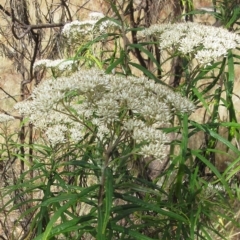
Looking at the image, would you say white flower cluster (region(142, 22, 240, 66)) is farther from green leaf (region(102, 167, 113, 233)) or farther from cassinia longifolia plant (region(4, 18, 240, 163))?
green leaf (region(102, 167, 113, 233))

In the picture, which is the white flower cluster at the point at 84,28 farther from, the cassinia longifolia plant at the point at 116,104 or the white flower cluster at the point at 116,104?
the white flower cluster at the point at 116,104

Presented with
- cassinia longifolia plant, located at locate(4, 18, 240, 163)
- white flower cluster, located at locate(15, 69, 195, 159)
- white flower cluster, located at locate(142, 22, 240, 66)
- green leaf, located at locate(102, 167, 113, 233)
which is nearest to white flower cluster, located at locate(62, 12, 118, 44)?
white flower cluster, located at locate(142, 22, 240, 66)

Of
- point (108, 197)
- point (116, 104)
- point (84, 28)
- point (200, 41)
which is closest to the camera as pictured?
point (108, 197)

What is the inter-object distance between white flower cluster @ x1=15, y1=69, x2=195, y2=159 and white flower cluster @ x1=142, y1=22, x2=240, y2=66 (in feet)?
0.97

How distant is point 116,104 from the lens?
1930 mm

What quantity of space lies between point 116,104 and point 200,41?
0.66 meters

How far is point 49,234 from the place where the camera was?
195 cm

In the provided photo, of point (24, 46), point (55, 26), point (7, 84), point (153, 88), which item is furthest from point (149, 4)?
point (7, 84)

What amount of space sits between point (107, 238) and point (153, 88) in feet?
1.99

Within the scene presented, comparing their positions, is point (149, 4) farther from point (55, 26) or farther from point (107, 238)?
point (107, 238)

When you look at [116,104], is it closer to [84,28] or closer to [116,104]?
[116,104]

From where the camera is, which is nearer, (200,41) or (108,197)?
(108,197)

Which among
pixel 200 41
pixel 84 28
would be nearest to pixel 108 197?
pixel 200 41

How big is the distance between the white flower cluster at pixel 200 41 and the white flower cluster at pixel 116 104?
11.6 inches
